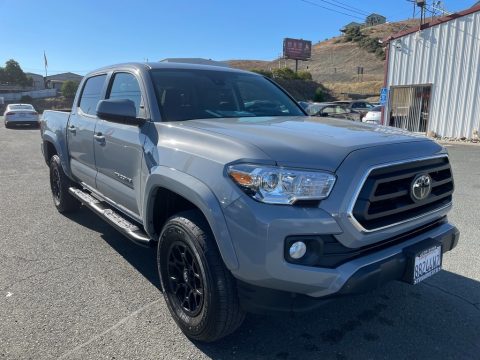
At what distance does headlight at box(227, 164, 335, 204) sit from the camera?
2314 mm

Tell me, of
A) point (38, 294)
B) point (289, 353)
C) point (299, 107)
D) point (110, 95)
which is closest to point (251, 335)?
point (289, 353)

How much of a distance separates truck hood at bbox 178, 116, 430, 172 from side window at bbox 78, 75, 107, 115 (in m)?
1.80

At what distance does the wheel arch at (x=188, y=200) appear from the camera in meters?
2.41

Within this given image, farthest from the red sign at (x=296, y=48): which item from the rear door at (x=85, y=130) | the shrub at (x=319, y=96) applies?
the rear door at (x=85, y=130)

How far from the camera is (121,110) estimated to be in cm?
328

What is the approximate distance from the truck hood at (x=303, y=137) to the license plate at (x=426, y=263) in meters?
0.72

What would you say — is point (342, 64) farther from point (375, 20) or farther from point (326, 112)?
point (326, 112)

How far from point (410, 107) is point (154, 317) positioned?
16650mm

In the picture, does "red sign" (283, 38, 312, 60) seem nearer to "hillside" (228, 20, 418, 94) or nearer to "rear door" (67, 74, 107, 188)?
"hillside" (228, 20, 418, 94)

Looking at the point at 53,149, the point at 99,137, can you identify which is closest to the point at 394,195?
the point at 99,137

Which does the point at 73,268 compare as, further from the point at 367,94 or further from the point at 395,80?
the point at 367,94

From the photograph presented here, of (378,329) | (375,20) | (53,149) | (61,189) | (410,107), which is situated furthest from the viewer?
(375,20)

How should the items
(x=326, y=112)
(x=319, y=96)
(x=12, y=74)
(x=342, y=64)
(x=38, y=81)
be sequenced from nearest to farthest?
(x=326, y=112) → (x=319, y=96) → (x=12, y=74) → (x=342, y=64) → (x=38, y=81)

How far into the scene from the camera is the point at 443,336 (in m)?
2.94
